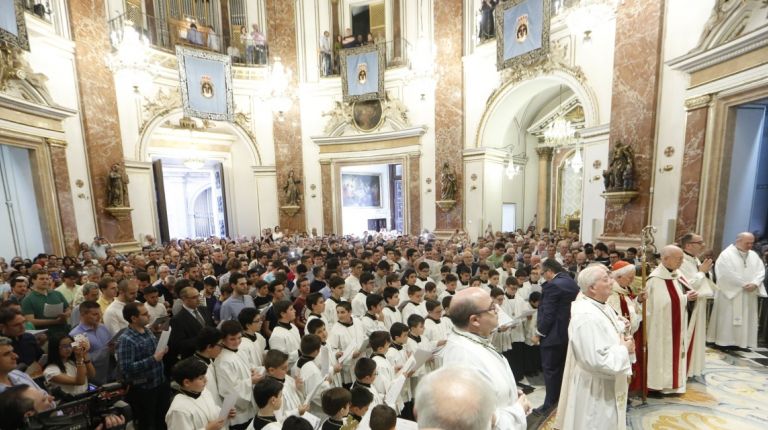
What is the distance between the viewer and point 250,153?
1522 centimetres

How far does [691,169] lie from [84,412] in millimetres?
9666

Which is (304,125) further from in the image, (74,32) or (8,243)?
(8,243)

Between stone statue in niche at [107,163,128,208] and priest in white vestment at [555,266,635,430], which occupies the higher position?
stone statue in niche at [107,163,128,208]

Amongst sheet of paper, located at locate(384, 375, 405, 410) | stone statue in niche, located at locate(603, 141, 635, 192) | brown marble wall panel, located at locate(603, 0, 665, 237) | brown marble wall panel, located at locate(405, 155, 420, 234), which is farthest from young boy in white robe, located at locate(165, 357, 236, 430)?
brown marble wall panel, located at locate(405, 155, 420, 234)

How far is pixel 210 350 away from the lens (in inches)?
116

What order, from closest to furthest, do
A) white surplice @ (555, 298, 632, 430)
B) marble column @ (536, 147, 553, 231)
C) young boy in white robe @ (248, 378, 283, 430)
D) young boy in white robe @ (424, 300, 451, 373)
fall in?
young boy in white robe @ (248, 378, 283, 430)
white surplice @ (555, 298, 632, 430)
young boy in white robe @ (424, 300, 451, 373)
marble column @ (536, 147, 553, 231)

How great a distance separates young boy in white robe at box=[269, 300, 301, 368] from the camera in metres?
3.54

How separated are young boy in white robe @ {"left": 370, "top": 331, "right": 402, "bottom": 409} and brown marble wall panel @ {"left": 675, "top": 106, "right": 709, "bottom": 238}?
287 inches

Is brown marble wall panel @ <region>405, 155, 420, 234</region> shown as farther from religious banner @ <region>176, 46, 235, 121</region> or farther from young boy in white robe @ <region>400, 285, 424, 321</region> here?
young boy in white robe @ <region>400, 285, 424, 321</region>

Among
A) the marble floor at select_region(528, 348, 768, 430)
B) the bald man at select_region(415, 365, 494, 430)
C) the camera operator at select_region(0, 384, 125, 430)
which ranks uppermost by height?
the bald man at select_region(415, 365, 494, 430)

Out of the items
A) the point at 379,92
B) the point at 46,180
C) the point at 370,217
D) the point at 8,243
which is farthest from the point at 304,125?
the point at 8,243

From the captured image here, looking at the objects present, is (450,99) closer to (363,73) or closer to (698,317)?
(363,73)

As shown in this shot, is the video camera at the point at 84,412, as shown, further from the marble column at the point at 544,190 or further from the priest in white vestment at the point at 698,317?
the marble column at the point at 544,190

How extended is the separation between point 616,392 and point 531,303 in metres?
2.12
